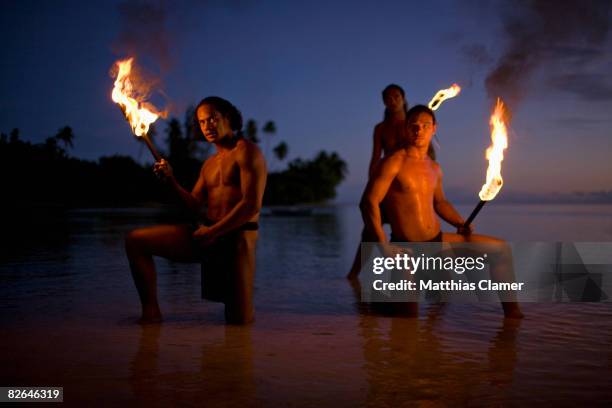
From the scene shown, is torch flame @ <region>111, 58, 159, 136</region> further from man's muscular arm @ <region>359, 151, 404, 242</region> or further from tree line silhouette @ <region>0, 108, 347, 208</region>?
tree line silhouette @ <region>0, 108, 347, 208</region>

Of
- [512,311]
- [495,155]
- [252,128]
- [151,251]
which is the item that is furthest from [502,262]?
[252,128]

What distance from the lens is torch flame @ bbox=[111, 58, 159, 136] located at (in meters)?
5.41

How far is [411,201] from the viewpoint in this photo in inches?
225

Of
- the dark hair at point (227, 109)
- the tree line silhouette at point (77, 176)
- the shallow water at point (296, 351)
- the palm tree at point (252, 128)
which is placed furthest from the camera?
the palm tree at point (252, 128)

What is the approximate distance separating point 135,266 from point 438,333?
8.23 feet

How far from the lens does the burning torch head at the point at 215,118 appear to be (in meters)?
5.48

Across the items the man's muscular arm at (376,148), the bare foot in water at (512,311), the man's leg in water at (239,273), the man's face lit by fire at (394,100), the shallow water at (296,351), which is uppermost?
the man's face lit by fire at (394,100)

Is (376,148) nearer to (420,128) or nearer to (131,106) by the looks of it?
(420,128)

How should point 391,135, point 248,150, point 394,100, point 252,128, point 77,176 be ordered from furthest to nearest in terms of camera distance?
point 252,128, point 77,176, point 391,135, point 394,100, point 248,150

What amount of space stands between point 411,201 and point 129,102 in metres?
2.52

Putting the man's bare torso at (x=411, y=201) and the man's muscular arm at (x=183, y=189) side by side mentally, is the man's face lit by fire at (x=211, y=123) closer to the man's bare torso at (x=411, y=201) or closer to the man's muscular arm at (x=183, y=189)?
the man's muscular arm at (x=183, y=189)

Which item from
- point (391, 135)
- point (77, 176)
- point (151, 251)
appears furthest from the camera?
point (77, 176)

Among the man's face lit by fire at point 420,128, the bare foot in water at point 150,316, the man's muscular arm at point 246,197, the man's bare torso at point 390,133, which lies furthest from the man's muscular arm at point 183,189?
the man's bare torso at point 390,133

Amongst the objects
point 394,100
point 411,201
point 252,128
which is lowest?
point 411,201
